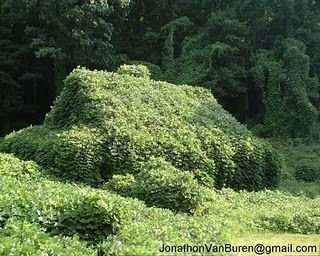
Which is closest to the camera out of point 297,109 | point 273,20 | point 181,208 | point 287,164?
point 181,208

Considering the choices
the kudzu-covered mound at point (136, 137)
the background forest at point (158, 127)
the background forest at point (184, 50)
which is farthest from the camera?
the background forest at point (184, 50)

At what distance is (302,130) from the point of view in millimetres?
23531

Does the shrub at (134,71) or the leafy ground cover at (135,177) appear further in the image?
the shrub at (134,71)

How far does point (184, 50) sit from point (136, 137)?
1453 cm

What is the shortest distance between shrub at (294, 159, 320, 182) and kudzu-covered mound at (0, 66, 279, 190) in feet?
11.2

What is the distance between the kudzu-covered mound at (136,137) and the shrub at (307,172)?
3.40m

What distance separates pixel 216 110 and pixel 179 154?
329 centimetres

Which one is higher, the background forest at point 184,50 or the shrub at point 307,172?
the background forest at point 184,50

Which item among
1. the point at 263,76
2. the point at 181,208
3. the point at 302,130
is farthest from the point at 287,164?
the point at 181,208

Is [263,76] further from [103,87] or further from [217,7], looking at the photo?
[103,87]

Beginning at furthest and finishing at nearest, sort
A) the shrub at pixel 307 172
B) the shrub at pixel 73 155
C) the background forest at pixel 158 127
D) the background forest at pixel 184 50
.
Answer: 1. the background forest at pixel 184 50
2. the shrub at pixel 307 172
3. the shrub at pixel 73 155
4. the background forest at pixel 158 127

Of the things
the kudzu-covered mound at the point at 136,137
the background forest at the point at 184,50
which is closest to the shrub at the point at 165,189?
the kudzu-covered mound at the point at 136,137

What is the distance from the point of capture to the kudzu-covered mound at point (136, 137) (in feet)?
38.0

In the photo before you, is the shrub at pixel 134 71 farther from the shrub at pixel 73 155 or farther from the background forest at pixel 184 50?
the background forest at pixel 184 50
